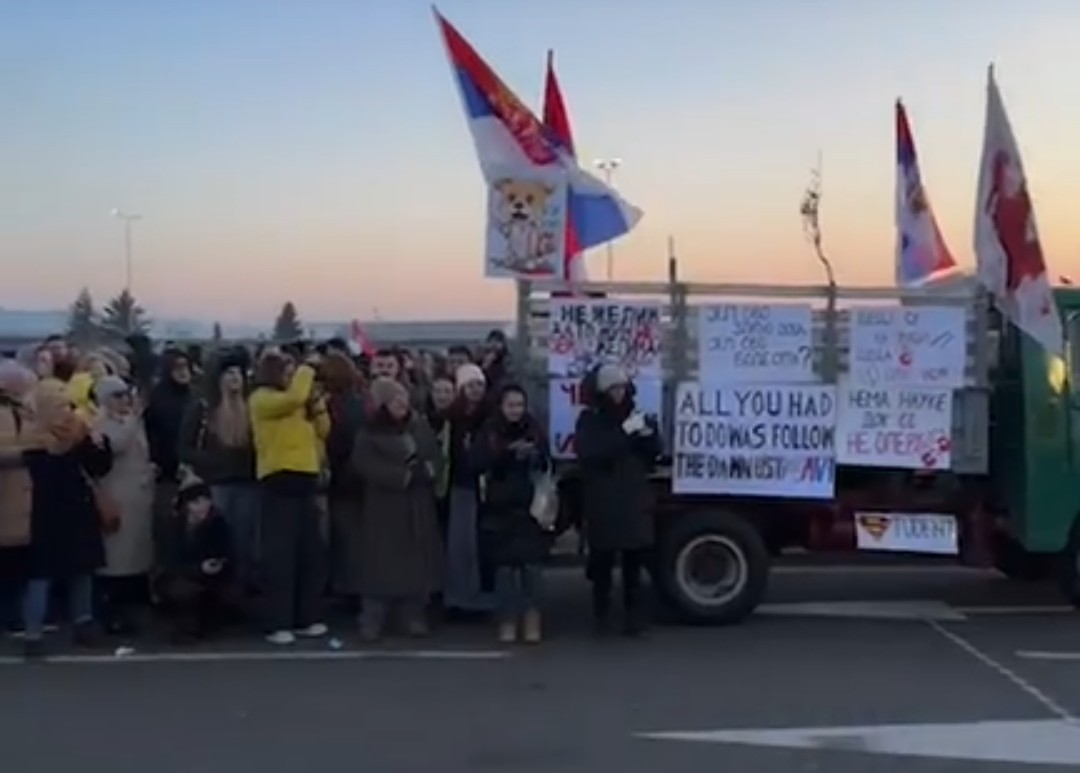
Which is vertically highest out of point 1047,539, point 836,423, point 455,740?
point 836,423

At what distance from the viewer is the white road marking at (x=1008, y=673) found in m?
8.74

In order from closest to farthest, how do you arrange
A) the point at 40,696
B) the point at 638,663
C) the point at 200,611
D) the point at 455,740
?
the point at 455,740
the point at 40,696
the point at 638,663
the point at 200,611

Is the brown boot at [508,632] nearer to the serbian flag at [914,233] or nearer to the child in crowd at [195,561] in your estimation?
the child in crowd at [195,561]

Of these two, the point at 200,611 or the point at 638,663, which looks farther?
the point at 200,611

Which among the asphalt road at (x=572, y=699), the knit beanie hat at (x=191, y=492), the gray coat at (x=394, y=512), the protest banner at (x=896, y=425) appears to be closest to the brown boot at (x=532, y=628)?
the asphalt road at (x=572, y=699)

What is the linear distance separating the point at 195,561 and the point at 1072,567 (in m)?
5.57

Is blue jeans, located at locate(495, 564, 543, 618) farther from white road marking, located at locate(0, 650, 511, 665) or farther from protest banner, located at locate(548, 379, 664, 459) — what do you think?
protest banner, located at locate(548, 379, 664, 459)

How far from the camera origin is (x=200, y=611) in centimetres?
1082

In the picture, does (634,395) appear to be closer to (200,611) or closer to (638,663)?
(638,663)

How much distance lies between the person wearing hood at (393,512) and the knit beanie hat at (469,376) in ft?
1.56

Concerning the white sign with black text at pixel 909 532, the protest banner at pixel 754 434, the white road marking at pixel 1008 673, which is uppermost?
the protest banner at pixel 754 434

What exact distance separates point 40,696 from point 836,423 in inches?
201

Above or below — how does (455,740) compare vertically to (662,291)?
below

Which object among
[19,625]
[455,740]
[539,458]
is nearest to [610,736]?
[455,740]
